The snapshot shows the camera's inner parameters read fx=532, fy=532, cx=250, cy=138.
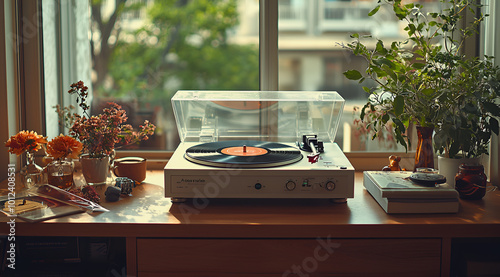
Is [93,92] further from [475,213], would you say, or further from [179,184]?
[475,213]

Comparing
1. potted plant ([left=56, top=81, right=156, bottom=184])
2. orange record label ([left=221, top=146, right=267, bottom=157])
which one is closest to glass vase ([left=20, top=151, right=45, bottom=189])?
potted plant ([left=56, top=81, right=156, bottom=184])

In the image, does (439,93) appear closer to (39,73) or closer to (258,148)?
(258,148)

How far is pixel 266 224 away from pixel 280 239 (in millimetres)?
68

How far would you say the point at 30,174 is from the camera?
1.79 m

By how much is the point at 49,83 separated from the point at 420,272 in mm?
1536

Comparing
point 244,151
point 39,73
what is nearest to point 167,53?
point 39,73

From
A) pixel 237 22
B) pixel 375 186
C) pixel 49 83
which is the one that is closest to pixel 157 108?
pixel 49 83

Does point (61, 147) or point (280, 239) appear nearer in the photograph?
point (280, 239)

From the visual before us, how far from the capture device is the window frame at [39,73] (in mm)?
2008

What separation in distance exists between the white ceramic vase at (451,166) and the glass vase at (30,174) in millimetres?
1358

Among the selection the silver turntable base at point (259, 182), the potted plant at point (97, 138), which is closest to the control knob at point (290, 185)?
the silver turntable base at point (259, 182)

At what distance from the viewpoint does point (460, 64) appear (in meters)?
1.65

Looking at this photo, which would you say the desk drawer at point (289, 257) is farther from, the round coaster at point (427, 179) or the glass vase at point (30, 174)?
the glass vase at point (30, 174)

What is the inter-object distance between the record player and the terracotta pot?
265mm
